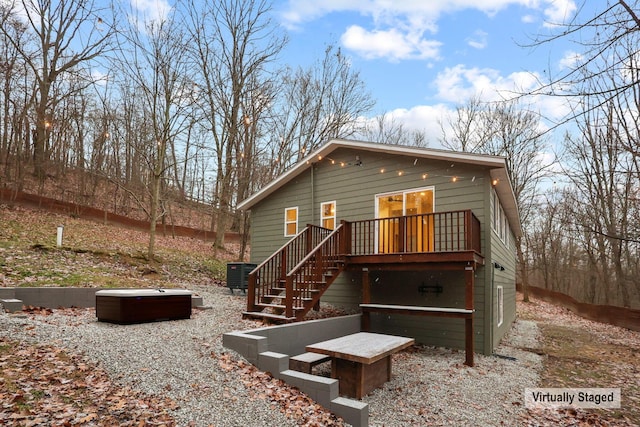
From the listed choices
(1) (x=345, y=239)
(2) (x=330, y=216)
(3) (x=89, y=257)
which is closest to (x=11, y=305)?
(3) (x=89, y=257)

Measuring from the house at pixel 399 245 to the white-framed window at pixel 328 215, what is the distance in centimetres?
3

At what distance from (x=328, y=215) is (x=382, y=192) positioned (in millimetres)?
1991

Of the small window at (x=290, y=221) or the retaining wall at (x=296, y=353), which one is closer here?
the retaining wall at (x=296, y=353)

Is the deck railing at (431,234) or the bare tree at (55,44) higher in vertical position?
the bare tree at (55,44)

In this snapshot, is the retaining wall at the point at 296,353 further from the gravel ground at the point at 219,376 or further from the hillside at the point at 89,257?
the hillside at the point at 89,257

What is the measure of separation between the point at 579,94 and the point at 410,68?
715 centimetres

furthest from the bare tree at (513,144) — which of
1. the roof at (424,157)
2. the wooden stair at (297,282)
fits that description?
the wooden stair at (297,282)

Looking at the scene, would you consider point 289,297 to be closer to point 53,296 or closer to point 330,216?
point 330,216

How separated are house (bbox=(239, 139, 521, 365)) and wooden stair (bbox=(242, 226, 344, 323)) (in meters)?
0.03

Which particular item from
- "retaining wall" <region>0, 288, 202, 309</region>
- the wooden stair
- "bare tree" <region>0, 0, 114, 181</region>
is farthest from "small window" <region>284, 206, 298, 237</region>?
"bare tree" <region>0, 0, 114, 181</region>

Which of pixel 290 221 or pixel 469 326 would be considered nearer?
pixel 469 326

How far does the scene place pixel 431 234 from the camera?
9641 mm

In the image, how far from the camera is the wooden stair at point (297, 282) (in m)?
7.36

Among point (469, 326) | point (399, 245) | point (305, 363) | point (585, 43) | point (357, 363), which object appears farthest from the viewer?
point (399, 245)
